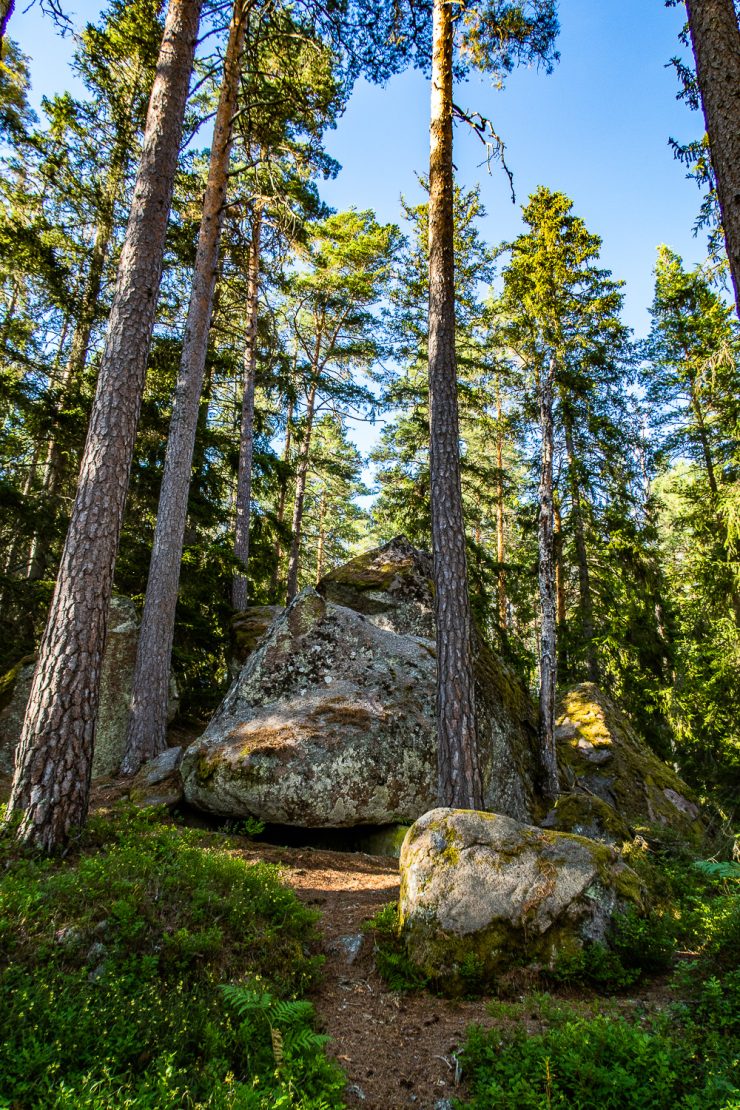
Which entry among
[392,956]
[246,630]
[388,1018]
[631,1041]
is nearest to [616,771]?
[246,630]

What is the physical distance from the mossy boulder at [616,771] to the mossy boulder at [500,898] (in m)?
4.59

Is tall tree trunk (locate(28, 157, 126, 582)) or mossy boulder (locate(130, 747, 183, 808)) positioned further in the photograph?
tall tree trunk (locate(28, 157, 126, 582))

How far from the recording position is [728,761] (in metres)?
13.1

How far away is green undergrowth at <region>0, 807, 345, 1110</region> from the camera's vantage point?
2.69 meters

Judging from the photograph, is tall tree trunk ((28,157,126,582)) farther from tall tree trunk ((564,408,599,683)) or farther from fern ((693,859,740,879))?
fern ((693,859,740,879))

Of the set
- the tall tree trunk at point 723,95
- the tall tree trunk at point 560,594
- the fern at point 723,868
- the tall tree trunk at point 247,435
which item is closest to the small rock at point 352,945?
the fern at point 723,868

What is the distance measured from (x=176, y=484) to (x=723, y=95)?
29.4 feet

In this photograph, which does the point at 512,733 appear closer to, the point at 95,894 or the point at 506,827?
the point at 506,827

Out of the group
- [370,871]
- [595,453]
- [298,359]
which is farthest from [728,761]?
[298,359]

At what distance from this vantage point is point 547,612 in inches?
420

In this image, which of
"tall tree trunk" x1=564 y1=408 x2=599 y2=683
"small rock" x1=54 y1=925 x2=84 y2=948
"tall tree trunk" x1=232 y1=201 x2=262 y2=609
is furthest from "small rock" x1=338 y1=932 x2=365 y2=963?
"tall tree trunk" x1=564 y1=408 x2=599 y2=683

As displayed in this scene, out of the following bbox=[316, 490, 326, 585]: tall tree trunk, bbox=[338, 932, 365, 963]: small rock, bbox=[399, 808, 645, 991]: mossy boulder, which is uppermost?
bbox=[316, 490, 326, 585]: tall tree trunk

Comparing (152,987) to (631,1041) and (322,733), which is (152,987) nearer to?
(631,1041)

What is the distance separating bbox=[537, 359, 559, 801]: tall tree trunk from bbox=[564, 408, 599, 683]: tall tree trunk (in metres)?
3.05
